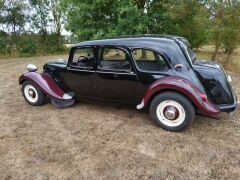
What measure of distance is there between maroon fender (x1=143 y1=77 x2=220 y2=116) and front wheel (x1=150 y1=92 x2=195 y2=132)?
99 millimetres

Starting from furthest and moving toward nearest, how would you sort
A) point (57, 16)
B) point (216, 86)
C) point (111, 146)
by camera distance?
point (57, 16) < point (216, 86) < point (111, 146)

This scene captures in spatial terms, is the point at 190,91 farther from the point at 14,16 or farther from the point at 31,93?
the point at 14,16

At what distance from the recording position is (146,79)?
3994mm

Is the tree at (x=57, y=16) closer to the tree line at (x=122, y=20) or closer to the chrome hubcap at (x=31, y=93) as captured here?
the tree line at (x=122, y=20)

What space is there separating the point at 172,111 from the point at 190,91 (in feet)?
1.39

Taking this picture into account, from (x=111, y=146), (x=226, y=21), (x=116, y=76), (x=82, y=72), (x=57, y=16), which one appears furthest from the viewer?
(x=57, y=16)

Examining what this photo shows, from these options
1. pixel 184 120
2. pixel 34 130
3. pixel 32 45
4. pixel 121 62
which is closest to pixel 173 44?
pixel 121 62

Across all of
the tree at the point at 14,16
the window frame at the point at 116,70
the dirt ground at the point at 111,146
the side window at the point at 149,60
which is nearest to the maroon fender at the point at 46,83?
the dirt ground at the point at 111,146

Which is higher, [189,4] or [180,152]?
[189,4]

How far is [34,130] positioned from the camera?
4.10 metres

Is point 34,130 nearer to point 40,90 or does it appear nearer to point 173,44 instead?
point 40,90

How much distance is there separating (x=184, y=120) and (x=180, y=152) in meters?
0.59

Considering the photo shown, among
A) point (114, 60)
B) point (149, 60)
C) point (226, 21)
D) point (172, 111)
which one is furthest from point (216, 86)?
point (226, 21)

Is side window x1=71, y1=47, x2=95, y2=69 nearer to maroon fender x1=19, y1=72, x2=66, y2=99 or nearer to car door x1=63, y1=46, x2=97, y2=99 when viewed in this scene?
car door x1=63, y1=46, x2=97, y2=99
